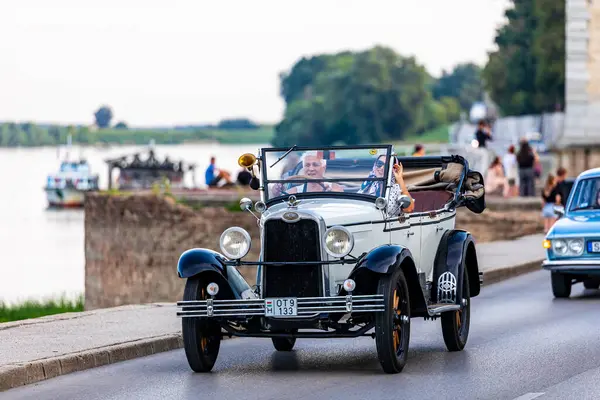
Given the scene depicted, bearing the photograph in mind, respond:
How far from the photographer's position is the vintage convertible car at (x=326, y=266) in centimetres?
1181

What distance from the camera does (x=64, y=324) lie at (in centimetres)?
1531

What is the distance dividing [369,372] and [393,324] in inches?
20.5

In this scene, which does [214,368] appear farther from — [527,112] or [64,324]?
[527,112]

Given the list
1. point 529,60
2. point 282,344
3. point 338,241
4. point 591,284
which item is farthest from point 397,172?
point 529,60

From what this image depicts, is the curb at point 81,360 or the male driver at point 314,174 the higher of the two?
the male driver at point 314,174

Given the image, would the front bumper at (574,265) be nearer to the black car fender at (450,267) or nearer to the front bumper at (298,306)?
the black car fender at (450,267)

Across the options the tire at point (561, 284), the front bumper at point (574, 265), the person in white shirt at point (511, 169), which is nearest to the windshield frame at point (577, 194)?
the tire at point (561, 284)

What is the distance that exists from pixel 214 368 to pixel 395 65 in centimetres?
18180

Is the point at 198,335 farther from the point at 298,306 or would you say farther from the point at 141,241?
the point at 141,241

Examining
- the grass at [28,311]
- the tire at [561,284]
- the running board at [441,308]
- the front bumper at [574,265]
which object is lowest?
the grass at [28,311]

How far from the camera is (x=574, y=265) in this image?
19.1 m

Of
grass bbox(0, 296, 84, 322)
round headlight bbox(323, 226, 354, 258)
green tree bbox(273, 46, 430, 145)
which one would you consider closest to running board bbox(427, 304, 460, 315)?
round headlight bbox(323, 226, 354, 258)

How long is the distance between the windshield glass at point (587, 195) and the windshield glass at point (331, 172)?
727 cm

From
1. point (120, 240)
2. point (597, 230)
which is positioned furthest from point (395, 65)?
point (597, 230)
